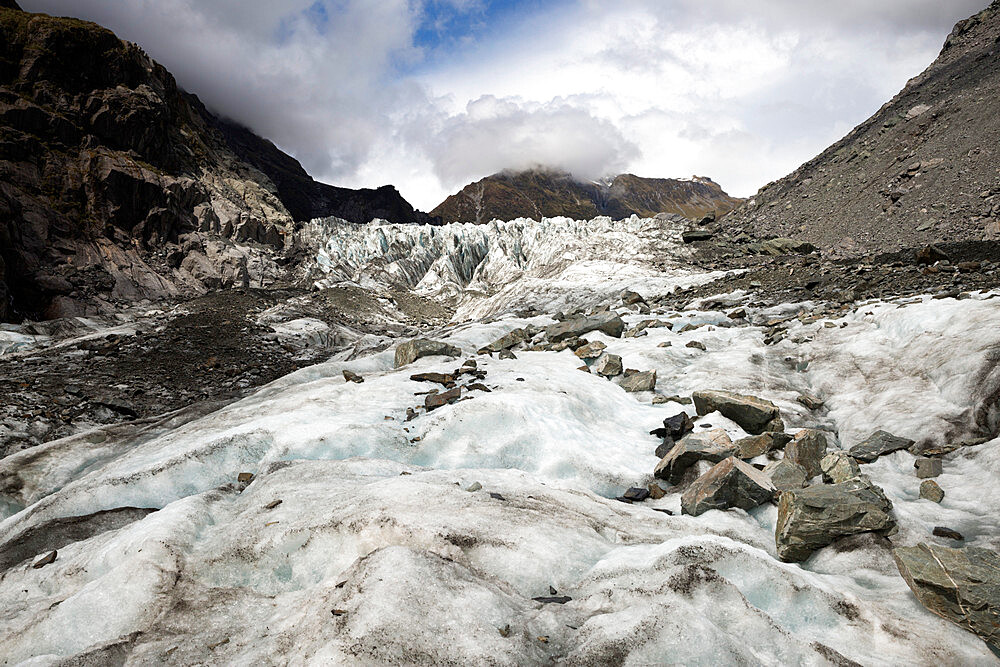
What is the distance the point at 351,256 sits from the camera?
2685 inches

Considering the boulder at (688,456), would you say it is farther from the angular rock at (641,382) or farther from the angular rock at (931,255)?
the angular rock at (931,255)

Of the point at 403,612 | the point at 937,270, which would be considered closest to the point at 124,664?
the point at 403,612

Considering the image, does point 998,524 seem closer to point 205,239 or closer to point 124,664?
point 124,664

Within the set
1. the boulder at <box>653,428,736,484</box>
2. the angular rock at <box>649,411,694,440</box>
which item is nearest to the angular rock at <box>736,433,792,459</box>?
the boulder at <box>653,428,736,484</box>

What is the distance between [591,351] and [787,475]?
9.19 meters

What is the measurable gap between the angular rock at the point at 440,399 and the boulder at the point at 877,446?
8375 millimetres

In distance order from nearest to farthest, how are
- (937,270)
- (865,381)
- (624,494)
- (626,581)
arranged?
(626,581)
(624,494)
(865,381)
(937,270)

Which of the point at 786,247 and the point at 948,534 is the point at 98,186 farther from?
the point at 786,247

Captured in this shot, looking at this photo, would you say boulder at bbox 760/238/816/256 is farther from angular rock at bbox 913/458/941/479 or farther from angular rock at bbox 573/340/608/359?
angular rock at bbox 913/458/941/479

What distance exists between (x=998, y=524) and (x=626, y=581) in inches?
204

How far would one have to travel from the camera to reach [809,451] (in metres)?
7.95

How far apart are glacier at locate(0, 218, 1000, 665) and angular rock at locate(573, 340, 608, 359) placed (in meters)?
2.08

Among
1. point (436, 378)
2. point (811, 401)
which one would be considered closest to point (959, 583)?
point (811, 401)

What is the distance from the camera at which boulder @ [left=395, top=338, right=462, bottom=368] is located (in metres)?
17.1
